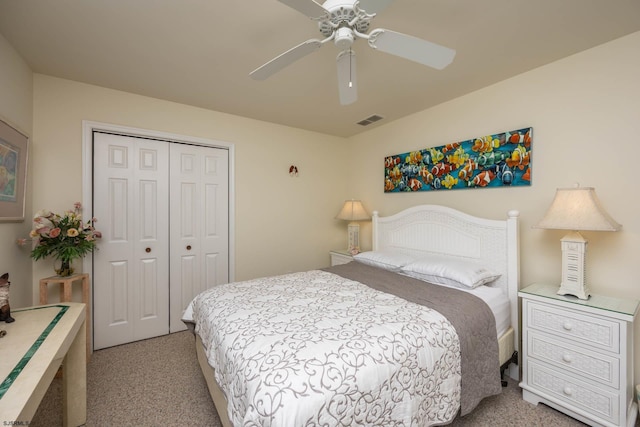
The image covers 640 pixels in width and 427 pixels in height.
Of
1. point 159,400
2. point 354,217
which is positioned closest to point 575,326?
point 354,217

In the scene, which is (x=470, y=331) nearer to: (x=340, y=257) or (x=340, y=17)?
(x=340, y=17)

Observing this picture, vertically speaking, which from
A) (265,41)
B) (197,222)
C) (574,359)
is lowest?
(574,359)

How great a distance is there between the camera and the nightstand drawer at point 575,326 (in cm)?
155

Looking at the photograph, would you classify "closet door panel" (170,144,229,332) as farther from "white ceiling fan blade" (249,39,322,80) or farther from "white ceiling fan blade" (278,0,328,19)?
"white ceiling fan blade" (278,0,328,19)

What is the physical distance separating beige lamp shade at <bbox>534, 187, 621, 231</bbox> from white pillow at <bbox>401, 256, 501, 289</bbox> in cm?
56

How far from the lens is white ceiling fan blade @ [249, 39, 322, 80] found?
1.39 metres

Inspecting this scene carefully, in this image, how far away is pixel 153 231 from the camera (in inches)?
109

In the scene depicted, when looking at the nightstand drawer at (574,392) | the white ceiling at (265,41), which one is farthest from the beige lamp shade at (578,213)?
the white ceiling at (265,41)

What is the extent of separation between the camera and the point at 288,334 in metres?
1.30

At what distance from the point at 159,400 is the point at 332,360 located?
1.57 metres

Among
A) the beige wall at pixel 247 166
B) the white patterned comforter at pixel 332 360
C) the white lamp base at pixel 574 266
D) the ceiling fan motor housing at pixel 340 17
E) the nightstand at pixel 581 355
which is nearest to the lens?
the white patterned comforter at pixel 332 360

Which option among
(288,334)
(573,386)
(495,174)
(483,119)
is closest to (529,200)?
(495,174)

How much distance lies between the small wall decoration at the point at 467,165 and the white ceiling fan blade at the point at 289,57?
1.88m

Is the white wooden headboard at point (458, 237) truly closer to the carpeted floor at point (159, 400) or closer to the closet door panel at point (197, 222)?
the carpeted floor at point (159, 400)
